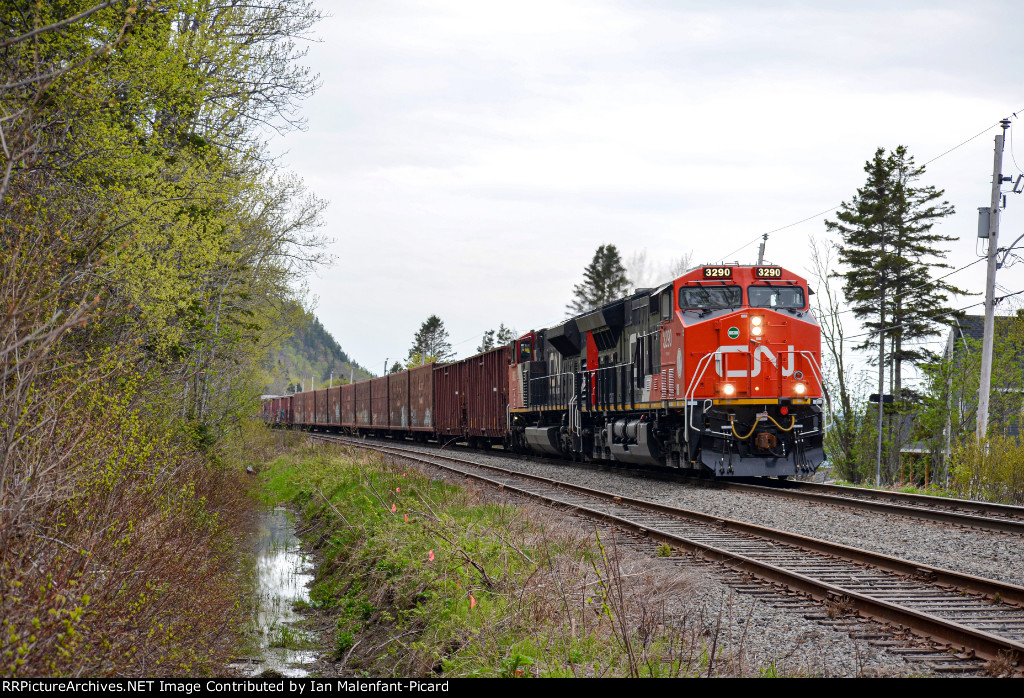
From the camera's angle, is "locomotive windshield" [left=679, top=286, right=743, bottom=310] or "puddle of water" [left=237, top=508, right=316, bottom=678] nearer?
"puddle of water" [left=237, top=508, right=316, bottom=678]

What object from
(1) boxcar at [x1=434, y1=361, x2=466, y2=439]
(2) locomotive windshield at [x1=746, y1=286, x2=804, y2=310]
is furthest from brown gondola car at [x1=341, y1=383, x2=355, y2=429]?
(2) locomotive windshield at [x1=746, y1=286, x2=804, y2=310]

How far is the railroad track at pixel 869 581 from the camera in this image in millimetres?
5746

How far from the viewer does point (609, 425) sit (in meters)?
19.7

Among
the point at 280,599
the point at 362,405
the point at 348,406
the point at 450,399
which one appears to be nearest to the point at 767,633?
the point at 280,599

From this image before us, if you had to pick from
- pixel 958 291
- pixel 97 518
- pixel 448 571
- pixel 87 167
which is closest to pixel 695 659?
pixel 448 571

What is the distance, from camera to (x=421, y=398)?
3700 cm

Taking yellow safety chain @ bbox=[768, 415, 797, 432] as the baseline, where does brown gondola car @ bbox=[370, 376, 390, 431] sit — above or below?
below

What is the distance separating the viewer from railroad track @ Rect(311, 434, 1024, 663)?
18.9 ft

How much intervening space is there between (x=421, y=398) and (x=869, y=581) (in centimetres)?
3022

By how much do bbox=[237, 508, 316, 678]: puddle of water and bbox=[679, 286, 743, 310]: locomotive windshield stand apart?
8.35 metres

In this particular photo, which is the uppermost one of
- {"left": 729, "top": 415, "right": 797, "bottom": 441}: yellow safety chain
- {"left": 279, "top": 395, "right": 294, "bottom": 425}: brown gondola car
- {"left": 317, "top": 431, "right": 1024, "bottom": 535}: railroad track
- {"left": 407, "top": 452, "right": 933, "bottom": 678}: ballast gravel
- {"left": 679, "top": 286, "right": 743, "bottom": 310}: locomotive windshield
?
{"left": 679, "top": 286, "right": 743, "bottom": 310}: locomotive windshield

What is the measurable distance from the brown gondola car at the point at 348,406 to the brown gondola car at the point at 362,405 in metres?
0.54

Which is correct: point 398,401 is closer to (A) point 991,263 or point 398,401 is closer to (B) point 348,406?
(B) point 348,406

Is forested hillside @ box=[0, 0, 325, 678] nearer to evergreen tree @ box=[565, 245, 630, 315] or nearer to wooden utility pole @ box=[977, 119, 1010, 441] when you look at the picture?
wooden utility pole @ box=[977, 119, 1010, 441]
